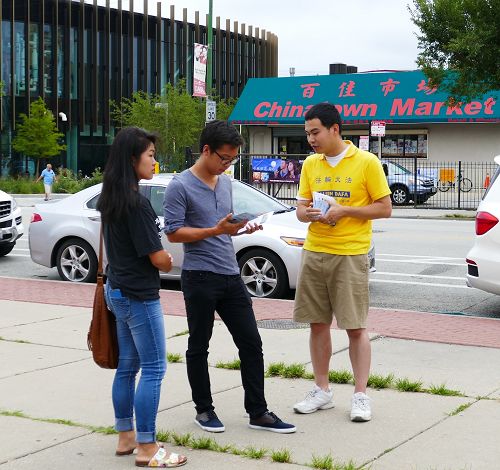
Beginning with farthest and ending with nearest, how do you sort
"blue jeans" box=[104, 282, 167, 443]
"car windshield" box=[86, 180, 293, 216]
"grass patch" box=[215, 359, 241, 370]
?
1. "car windshield" box=[86, 180, 293, 216]
2. "grass patch" box=[215, 359, 241, 370]
3. "blue jeans" box=[104, 282, 167, 443]

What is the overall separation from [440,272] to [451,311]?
11.8 feet

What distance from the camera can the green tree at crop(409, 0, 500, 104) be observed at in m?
27.5

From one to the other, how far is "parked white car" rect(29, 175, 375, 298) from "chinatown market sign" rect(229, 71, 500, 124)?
29.7 metres

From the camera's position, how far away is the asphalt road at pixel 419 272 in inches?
464

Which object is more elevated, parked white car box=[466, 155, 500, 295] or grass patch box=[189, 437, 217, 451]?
parked white car box=[466, 155, 500, 295]

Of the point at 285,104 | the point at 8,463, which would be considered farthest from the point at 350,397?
the point at 285,104

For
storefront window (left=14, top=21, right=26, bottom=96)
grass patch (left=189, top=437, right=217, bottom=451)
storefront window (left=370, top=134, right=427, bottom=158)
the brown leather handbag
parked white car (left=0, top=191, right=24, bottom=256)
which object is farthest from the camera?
storefront window (left=14, top=21, right=26, bottom=96)

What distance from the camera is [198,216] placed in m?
5.78

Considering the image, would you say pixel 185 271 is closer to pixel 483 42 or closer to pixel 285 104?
pixel 483 42

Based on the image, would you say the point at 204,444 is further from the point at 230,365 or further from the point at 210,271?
the point at 230,365

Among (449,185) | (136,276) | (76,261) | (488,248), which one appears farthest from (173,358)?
(449,185)

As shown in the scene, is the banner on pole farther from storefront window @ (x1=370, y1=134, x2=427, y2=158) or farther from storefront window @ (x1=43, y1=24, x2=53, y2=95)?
storefront window @ (x1=43, y1=24, x2=53, y2=95)

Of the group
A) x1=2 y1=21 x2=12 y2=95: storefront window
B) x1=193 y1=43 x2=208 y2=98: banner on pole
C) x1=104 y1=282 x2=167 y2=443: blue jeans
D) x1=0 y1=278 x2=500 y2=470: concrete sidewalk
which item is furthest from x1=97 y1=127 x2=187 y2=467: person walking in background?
x1=2 y1=21 x2=12 y2=95: storefront window

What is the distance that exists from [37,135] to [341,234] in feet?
171
